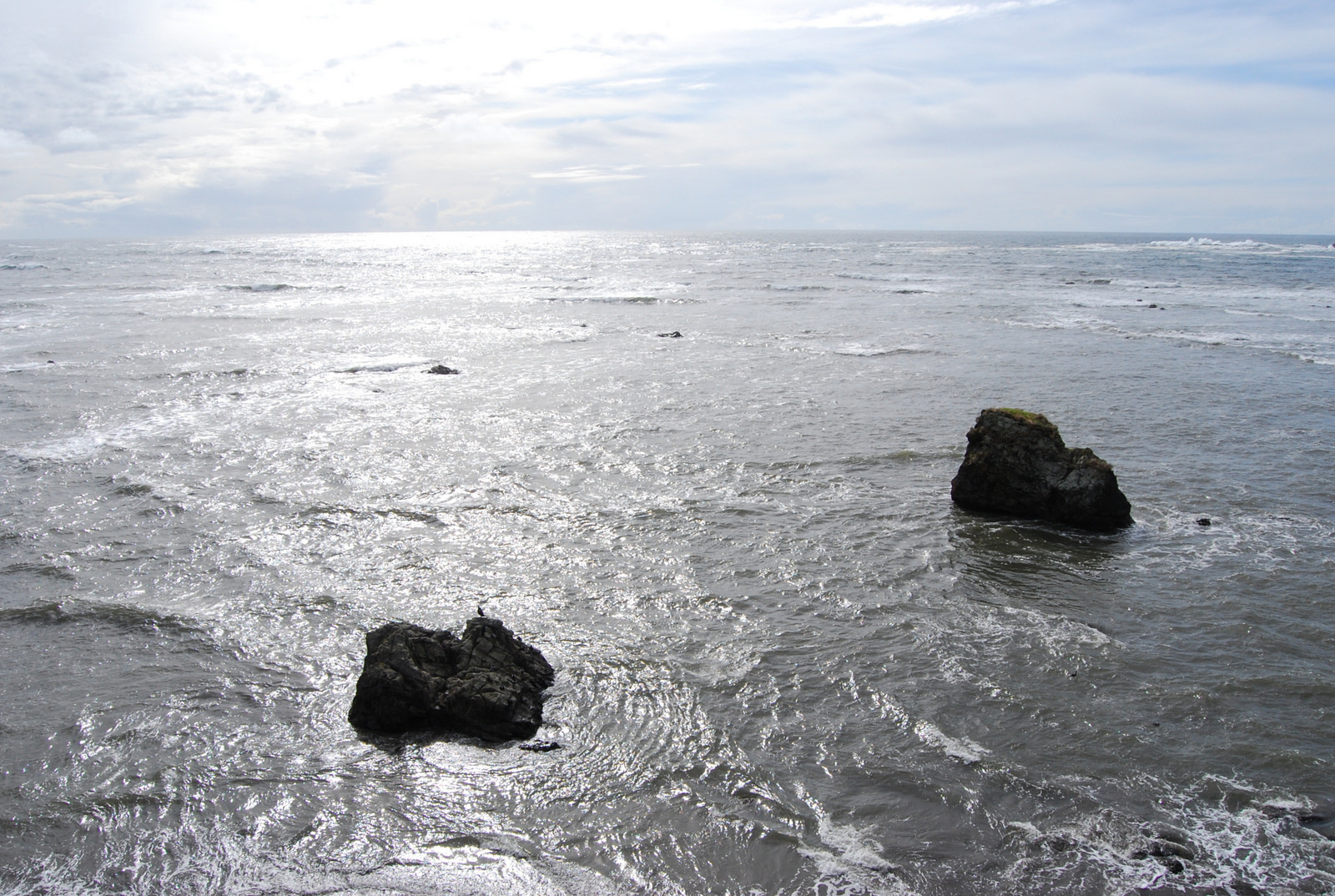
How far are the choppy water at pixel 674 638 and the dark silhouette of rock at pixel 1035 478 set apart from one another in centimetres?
40

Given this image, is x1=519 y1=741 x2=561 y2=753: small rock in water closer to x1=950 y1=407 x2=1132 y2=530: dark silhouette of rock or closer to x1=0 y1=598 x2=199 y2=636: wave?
x1=0 y1=598 x2=199 y2=636: wave

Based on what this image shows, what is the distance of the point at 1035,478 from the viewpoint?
1017cm

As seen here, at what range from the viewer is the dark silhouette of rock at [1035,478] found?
973 centimetres

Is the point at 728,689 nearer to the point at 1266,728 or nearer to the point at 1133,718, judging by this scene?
the point at 1133,718

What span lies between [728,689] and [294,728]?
336cm

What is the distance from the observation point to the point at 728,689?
21.3ft

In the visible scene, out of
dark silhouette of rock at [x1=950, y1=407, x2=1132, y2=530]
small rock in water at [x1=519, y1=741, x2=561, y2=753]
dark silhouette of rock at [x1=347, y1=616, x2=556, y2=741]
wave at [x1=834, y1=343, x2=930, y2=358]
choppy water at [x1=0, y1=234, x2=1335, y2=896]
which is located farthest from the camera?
wave at [x1=834, y1=343, x2=930, y2=358]

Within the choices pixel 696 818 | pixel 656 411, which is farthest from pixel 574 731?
pixel 656 411

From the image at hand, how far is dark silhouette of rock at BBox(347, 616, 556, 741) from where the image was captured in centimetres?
594

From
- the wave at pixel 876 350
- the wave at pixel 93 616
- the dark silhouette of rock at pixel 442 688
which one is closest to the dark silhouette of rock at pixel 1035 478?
the dark silhouette of rock at pixel 442 688

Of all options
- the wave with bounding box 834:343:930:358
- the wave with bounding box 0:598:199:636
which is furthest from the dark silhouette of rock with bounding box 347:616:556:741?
the wave with bounding box 834:343:930:358

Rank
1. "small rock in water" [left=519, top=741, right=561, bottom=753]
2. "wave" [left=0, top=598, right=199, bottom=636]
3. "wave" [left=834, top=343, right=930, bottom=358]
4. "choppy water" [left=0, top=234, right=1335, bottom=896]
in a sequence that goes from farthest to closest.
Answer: "wave" [left=834, top=343, right=930, bottom=358]
"wave" [left=0, top=598, right=199, bottom=636]
"small rock in water" [left=519, top=741, right=561, bottom=753]
"choppy water" [left=0, top=234, right=1335, bottom=896]

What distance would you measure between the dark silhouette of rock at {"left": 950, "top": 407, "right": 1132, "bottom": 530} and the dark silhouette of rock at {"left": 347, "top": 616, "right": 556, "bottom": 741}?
6716 millimetres

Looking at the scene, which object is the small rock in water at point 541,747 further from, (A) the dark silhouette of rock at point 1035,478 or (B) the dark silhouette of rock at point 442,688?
(A) the dark silhouette of rock at point 1035,478
